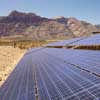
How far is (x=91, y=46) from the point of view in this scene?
21328 millimetres

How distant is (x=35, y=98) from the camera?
6449mm

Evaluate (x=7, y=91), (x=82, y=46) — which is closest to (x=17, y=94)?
(x=7, y=91)

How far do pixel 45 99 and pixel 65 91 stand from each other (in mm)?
682

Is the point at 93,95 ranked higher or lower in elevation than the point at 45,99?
higher

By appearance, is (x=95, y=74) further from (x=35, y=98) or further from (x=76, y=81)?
(x=35, y=98)

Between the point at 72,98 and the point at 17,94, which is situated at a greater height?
the point at 72,98

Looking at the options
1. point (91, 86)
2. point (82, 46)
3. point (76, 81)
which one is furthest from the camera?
point (82, 46)

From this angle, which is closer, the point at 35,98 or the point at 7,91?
the point at 35,98

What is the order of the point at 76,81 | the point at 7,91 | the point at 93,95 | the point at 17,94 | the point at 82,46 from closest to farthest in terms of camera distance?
the point at 93,95, the point at 76,81, the point at 17,94, the point at 7,91, the point at 82,46

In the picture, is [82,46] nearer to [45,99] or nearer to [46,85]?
[46,85]

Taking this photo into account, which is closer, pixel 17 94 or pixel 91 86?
pixel 91 86

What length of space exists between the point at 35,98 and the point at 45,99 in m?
0.44

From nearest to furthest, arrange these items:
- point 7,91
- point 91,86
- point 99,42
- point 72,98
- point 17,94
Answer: point 72,98 → point 91,86 → point 17,94 → point 7,91 → point 99,42

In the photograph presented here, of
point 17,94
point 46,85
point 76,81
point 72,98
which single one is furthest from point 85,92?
point 17,94
